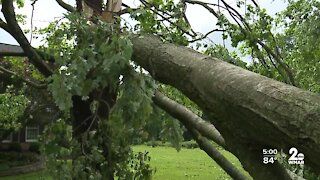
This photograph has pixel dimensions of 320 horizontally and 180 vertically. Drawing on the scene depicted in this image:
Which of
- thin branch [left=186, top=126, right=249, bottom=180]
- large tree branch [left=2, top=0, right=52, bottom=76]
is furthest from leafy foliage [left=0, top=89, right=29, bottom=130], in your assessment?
thin branch [left=186, top=126, right=249, bottom=180]

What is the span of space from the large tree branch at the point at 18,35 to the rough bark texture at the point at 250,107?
8.94 feet

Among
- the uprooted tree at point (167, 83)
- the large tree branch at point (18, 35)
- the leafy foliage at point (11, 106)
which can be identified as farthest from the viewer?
the leafy foliage at point (11, 106)

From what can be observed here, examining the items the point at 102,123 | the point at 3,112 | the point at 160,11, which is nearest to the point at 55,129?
the point at 102,123

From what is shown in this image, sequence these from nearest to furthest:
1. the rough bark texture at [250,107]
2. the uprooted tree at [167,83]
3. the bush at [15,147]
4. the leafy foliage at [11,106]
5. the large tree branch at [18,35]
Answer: the rough bark texture at [250,107]
the uprooted tree at [167,83]
the large tree branch at [18,35]
the leafy foliage at [11,106]
the bush at [15,147]

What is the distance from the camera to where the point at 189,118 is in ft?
9.86

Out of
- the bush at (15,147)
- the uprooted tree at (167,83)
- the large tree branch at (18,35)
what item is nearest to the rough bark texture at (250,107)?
the uprooted tree at (167,83)

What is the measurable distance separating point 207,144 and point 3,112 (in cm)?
859

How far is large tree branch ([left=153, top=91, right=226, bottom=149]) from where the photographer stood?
2829 mm

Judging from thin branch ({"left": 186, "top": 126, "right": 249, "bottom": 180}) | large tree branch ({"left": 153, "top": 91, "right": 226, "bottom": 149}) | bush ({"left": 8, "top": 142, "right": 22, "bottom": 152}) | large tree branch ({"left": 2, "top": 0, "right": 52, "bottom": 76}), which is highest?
large tree branch ({"left": 2, "top": 0, "right": 52, "bottom": 76})

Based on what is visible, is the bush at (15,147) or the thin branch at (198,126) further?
the bush at (15,147)

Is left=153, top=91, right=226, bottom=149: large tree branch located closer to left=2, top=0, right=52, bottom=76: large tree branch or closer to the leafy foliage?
left=2, top=0, right=52, bottom=76: large tree branch

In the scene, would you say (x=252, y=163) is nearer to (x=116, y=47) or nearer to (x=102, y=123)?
(x=116, y=47)

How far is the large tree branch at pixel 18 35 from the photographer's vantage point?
453 centimetres

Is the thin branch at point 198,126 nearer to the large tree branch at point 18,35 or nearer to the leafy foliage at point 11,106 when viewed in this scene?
the large tree branch at point 18,35
